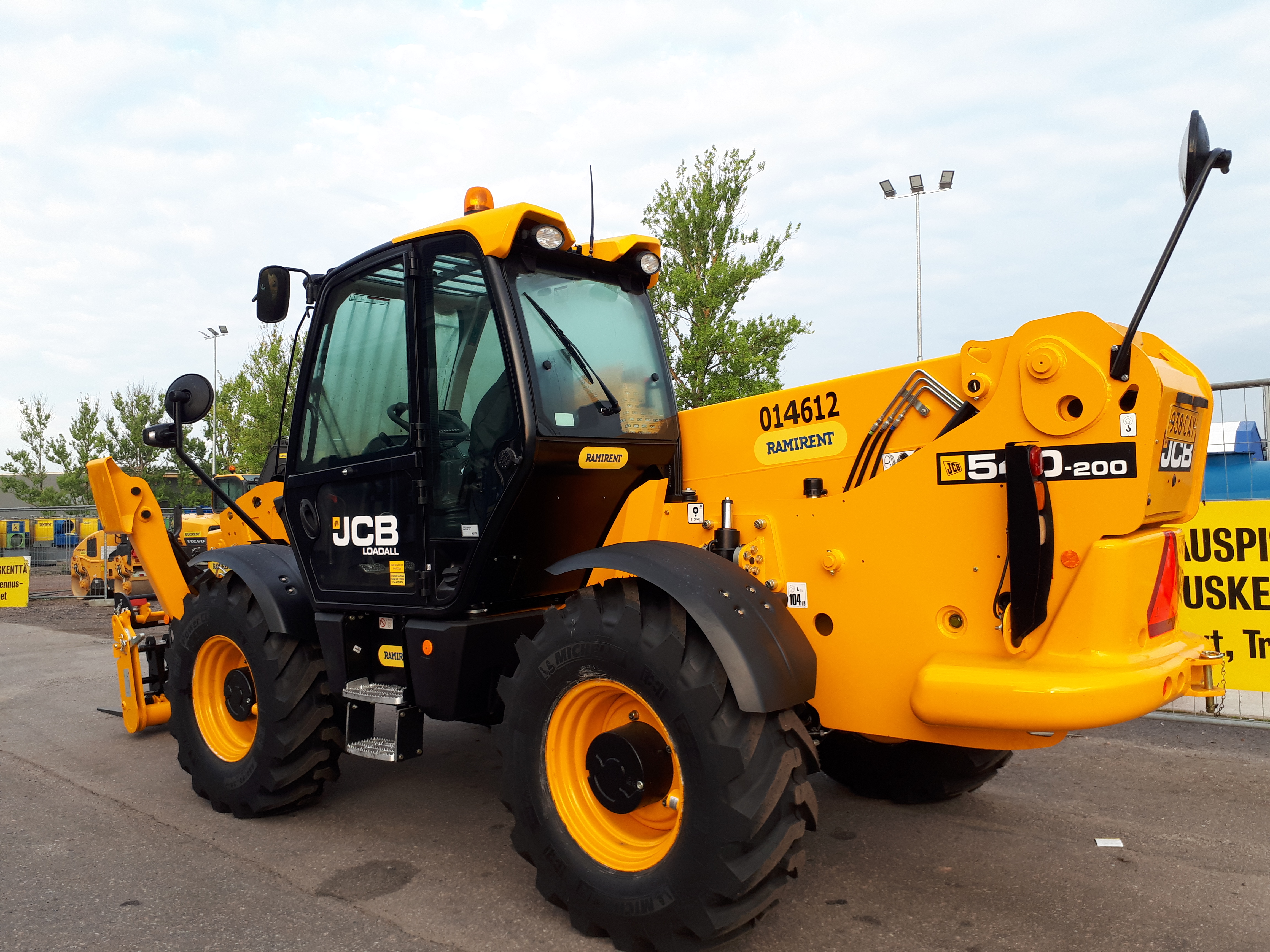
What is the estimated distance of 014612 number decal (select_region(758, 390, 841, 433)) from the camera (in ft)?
11.5

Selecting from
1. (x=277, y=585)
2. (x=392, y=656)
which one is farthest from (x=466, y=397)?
(x=277, y=585)

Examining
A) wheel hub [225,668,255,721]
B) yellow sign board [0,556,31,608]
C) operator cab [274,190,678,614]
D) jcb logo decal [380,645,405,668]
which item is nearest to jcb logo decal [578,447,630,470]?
operator cab [274,190,678,614]

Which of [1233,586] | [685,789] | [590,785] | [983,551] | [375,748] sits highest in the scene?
[983,551]

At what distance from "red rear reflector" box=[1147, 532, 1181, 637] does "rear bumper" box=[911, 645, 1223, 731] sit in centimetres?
9

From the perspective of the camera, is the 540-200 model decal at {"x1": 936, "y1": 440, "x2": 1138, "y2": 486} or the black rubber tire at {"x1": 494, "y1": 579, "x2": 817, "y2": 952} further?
the black rubber tire at {"x1": 494, "y1": 579, "x2": 817, "y2": 952}

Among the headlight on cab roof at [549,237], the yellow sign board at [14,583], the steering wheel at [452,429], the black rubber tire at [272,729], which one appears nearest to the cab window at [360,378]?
the steering wheel at [452,429]

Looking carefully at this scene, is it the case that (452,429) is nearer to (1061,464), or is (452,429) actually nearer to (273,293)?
(273,293)

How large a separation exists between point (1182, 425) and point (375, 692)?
→ 11.1ft

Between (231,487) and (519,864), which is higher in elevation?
(231,487)

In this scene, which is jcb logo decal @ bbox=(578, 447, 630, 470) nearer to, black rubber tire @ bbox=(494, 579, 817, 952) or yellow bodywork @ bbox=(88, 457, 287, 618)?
black rubber tire @ bbox=(494, 579, 817, 952)

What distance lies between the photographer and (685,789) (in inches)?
115

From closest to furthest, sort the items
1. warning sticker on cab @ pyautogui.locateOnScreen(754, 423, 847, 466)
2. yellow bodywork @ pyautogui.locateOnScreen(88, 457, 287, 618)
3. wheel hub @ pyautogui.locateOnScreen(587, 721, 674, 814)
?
wheel hub @ pyautogui.locateOnScreen(587, 721, 674, 814), warning sticker on cab @ pyautogui.locateOnScreen(754, 423, 847, 466), yellow bodywork @ pyautogui.locateOnScreen(88, 457, 287, 618)

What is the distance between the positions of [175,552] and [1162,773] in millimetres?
6150

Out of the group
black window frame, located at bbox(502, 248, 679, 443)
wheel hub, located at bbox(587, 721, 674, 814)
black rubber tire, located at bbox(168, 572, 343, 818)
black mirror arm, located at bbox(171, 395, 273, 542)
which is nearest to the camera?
wheel hub, located at bbox(587, 721, 674, 814)
